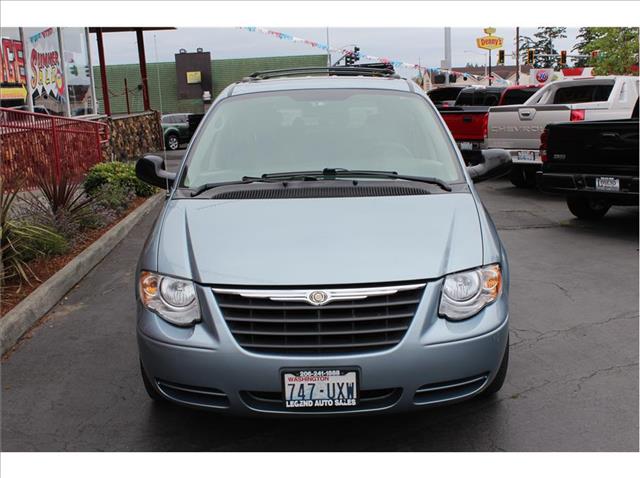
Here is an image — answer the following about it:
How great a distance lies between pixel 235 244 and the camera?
3.43m

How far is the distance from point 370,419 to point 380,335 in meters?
0.84

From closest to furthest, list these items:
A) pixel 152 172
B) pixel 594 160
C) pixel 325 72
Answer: pixel 152 172 → pixel 325 72 → pixel 594 160

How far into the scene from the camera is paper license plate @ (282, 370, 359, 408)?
313cm

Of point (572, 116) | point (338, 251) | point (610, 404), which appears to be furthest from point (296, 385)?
point (572, 116)

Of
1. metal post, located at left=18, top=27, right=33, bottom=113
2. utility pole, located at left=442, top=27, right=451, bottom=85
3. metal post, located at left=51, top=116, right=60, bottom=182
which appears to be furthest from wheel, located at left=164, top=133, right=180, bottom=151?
metal post, located at left=51, top=116, right=60, bottom=182

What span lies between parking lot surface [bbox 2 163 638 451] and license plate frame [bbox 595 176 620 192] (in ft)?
6.32

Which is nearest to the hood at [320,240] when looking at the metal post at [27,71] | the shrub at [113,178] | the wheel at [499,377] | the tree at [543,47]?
the wheel at [499,377]

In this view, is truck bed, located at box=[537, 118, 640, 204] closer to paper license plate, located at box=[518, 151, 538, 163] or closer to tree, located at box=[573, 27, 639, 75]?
paper license plate, located at box=[518, 151, 538, 163]

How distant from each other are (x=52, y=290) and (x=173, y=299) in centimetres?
333

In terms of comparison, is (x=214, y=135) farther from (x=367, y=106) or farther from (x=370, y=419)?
(x=370, y=419)

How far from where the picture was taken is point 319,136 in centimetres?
454

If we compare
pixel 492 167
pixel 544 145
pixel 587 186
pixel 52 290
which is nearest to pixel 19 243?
pixel 52 290

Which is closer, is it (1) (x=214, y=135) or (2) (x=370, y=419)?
(2) (x=370, y=419)

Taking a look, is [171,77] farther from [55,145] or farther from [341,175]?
[341,175]
